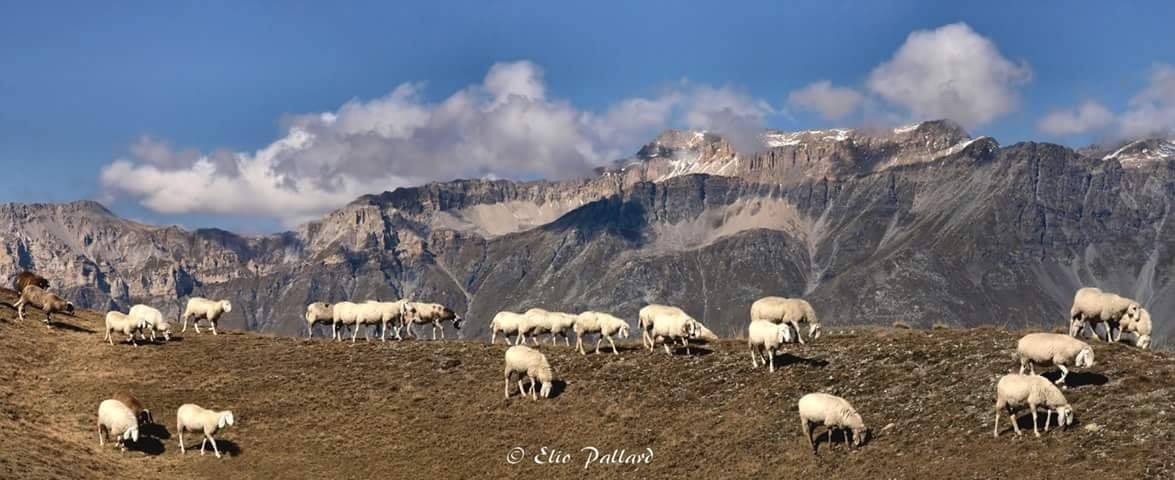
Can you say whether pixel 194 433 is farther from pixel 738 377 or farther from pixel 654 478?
pixel 738 377

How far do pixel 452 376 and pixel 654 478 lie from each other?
16594mm

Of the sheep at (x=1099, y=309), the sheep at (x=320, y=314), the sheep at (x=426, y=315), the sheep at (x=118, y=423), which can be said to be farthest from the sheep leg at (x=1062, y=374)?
the sheep at (x=320, y=314)

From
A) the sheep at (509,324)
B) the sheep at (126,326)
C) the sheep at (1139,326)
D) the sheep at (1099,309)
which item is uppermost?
the sheep at (126,326)

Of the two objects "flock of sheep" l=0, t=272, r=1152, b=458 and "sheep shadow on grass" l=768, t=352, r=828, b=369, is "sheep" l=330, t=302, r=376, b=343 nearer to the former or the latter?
"flock of sheep" l=0, t=272, r=1152, b=458

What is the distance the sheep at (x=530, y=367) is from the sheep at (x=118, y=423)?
1560 cm

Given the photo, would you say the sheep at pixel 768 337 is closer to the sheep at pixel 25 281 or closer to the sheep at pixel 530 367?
the sheep at pixel 530 367

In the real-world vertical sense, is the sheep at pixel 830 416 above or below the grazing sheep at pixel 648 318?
below

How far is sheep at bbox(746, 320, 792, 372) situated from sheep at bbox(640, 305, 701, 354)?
4750 mm

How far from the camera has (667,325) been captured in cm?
5297

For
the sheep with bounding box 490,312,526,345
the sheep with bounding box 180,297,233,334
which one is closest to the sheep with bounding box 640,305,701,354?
the sheep with bounding box 490,312,526,345

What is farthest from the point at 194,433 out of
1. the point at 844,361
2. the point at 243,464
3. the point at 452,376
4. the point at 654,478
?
the point at 844,361

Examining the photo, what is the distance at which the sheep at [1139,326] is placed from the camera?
44938 millimetres

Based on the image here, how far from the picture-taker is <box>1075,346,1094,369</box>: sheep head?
39344mm

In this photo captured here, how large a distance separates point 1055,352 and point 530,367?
21.6m
